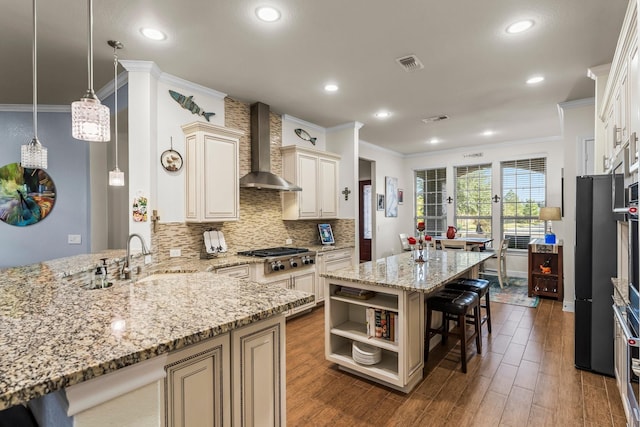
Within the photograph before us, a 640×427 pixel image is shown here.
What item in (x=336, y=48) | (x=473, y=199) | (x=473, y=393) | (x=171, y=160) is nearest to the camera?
(x=473, y=393)

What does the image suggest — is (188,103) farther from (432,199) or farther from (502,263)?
(432,199)

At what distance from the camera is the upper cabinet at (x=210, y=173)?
3.37 metres

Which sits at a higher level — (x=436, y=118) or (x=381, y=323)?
(x=436, y=118)

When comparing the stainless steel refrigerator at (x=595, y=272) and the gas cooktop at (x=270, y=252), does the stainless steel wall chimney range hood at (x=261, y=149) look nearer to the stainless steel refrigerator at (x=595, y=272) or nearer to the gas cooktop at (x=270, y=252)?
the gas cooktop at (x=270, y=252)

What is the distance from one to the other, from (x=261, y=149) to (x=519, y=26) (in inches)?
115

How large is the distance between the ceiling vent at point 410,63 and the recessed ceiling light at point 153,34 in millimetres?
2038

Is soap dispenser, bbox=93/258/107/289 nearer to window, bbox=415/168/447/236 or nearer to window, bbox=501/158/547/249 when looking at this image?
window, bbox=415/168/447/236

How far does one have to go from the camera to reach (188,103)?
3.48 metres

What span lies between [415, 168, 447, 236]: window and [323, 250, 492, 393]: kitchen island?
491 cm

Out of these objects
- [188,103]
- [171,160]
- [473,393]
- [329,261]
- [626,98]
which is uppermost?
[188,103]

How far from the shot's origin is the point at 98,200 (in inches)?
166

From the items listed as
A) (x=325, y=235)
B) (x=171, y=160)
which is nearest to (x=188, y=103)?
(x=171, y=160)

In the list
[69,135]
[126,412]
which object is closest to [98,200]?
[69,135]

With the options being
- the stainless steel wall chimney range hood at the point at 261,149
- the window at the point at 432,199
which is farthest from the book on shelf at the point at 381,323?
the window at the point at 432,199
